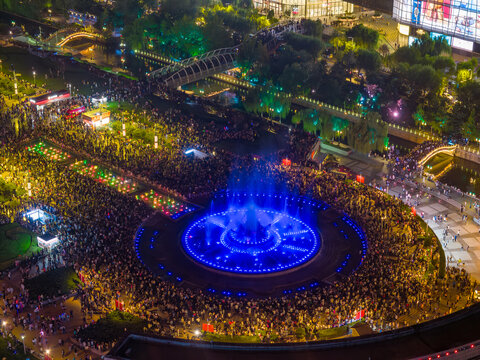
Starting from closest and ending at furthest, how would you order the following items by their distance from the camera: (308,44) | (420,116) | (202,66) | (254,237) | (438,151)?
(254,237)
(438,151)
(420,116)
(308,44)
(202,66)

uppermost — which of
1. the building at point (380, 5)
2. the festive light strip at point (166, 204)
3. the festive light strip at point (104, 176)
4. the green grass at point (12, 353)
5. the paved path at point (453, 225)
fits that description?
the building at point (380, 5)

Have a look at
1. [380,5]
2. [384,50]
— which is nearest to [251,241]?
[384,50]

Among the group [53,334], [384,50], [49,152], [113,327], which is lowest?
[53,334]

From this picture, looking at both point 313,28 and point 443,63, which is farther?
point 313,28

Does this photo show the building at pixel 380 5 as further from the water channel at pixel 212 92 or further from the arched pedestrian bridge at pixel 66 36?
the arched pedestrian bridge at pixel 66 36

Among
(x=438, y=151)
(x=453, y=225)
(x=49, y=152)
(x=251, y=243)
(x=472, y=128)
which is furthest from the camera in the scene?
(x=472, y=128)

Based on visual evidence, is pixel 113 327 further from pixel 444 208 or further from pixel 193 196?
pixel 444 208

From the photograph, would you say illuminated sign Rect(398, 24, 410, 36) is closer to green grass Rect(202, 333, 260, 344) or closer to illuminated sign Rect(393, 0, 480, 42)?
illuminated sign Rect(393, 0, 480, 42)

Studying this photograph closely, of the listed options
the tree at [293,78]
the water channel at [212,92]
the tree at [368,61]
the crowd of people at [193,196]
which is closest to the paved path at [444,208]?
the crowd of people at [193,196]

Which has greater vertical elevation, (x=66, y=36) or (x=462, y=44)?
(x=462, y=44)
